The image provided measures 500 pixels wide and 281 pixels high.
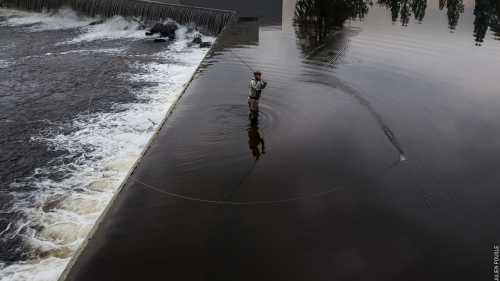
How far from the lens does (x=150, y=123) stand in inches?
378

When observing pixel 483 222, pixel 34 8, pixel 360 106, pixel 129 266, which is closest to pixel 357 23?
pixel 360 106

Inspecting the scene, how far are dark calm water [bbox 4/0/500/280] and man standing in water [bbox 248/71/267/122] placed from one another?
0.27m

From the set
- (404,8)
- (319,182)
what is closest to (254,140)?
(319,182)

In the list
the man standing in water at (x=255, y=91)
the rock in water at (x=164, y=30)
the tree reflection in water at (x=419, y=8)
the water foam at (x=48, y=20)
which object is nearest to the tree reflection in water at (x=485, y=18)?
the tree reflection in water at (x=419, y=8)

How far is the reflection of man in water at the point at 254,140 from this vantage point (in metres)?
7.55

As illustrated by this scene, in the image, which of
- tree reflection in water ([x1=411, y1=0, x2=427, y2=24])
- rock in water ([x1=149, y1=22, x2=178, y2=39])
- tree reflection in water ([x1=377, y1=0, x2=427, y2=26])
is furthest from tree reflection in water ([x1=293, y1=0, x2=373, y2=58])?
rock in water ([x1=149, y1=22, x2=178, y2=39])

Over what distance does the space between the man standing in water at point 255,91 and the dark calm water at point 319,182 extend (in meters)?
0.27

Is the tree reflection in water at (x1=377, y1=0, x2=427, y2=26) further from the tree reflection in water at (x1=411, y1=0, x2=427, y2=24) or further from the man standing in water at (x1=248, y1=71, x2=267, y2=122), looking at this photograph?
the man standing in water at (x1=248, y1=71, x2=267, y2=122)

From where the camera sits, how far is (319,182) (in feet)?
21.7

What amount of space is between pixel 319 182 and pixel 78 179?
4.72 metres

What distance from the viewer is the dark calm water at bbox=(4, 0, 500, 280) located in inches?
193

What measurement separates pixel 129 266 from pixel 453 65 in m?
12.8

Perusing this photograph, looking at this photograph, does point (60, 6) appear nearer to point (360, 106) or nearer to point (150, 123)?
point (150, 123)

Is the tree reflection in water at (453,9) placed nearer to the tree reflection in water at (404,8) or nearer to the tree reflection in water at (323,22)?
the tree reflection in water at (404,8)
